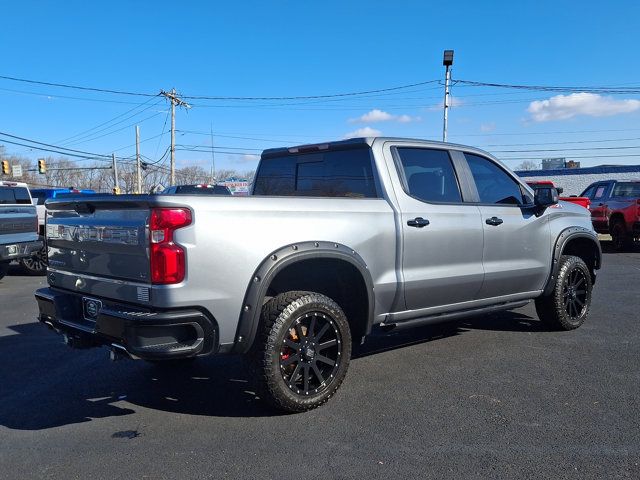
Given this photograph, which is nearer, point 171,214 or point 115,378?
point 171,214

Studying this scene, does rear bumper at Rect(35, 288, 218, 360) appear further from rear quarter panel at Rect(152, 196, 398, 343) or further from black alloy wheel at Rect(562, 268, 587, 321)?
black alloy wheel at Rect(562, 268, 587, 321)

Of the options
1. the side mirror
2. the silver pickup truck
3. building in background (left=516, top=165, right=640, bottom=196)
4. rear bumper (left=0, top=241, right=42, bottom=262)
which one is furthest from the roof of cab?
building in background (left=516, top=165, right=640, bottom=196)

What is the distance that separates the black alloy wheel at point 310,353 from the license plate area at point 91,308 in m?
1.30

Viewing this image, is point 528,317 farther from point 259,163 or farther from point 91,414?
point 91,414

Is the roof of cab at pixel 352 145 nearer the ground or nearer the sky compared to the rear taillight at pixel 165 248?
nearer the sky

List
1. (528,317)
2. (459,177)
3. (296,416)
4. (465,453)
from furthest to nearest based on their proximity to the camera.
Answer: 1. (528,317)
2. (459,177)
3. (296,416)
4. (465,453)

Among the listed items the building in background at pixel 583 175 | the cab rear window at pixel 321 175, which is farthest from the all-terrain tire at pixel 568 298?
the building in background at pixel 583 175

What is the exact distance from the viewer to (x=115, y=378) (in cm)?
481

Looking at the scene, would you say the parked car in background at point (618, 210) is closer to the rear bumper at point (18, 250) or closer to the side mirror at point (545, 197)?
the side mirror at point (545, 197)

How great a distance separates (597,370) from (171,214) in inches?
151

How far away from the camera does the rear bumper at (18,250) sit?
9.55 meters

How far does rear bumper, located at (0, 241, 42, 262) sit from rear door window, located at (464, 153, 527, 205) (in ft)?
26.7

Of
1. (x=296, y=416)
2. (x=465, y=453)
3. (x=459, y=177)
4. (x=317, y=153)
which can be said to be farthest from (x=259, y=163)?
(x=465, y=453)

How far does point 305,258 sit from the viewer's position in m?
3.84
